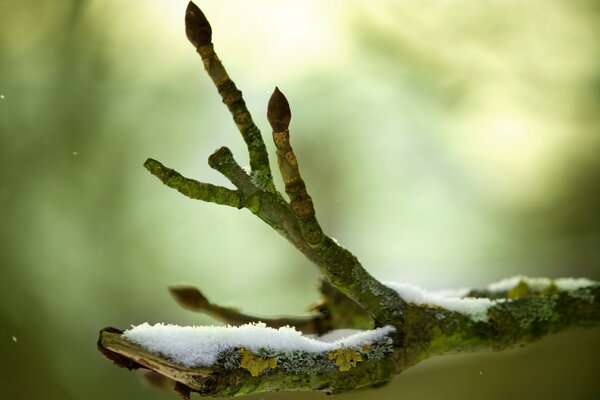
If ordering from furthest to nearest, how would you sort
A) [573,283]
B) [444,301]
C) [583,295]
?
[573,283]
[583,295]
[444,301]

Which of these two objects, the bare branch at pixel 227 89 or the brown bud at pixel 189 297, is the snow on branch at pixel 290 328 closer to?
the bare branch at pixel 227 89

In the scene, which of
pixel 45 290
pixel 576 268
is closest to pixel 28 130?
pixel 45 290

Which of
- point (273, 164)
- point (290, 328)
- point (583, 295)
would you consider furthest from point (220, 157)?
point (273, 164)

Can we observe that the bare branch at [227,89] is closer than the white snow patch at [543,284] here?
Yes

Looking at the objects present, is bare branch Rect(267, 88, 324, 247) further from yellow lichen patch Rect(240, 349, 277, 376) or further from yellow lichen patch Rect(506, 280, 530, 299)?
yellow lichen patch Rect(506, 280, 530, 299)

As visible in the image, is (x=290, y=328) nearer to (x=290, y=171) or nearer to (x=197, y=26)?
(x=290, y=171)

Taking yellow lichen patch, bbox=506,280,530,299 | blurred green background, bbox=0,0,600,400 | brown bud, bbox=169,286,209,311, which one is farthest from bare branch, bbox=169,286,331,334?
blurred green background, bbox=0,0,600,400

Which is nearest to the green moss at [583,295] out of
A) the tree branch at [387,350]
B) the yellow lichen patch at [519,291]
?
the tree branch at [387,350]
